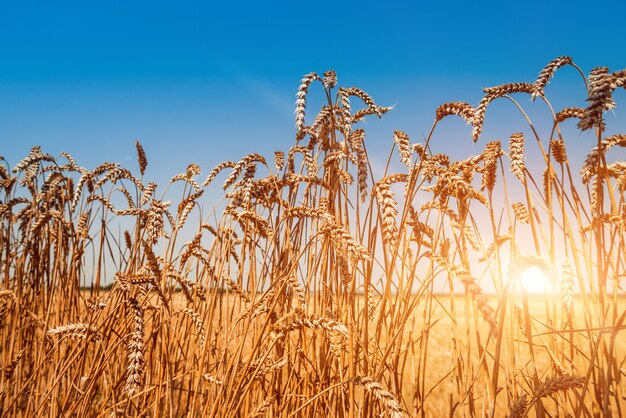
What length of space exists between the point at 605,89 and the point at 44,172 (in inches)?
156

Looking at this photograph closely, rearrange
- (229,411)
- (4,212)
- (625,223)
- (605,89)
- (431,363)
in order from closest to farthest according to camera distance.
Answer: (605,89)
(229,411)
(625,223)
(4,212)
(431,363)

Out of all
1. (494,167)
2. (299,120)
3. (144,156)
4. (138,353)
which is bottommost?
(138,353)

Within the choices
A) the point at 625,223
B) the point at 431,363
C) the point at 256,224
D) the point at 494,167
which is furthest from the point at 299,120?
the point at 431,363

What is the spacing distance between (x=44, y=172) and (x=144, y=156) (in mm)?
1301

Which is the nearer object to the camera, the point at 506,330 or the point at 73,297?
the point at 506,330

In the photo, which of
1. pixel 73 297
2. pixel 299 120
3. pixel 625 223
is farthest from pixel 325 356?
A: pixel 73 297

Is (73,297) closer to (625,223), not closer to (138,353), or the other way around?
(138,353)

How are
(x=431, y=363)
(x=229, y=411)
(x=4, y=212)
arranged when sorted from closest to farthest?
(x=229, y=411), (x=4, y=212), (x=431, y=363)

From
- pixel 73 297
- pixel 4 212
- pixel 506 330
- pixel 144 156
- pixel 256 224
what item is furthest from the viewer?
pixel 4 212

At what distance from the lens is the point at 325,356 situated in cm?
165

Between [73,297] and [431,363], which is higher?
[73,297]

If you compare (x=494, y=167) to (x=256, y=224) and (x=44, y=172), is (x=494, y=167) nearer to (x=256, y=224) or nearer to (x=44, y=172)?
(x=256, y=224)

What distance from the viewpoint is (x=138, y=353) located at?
1.08 meters

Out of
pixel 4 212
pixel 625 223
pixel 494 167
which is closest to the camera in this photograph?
pixel 625 223
